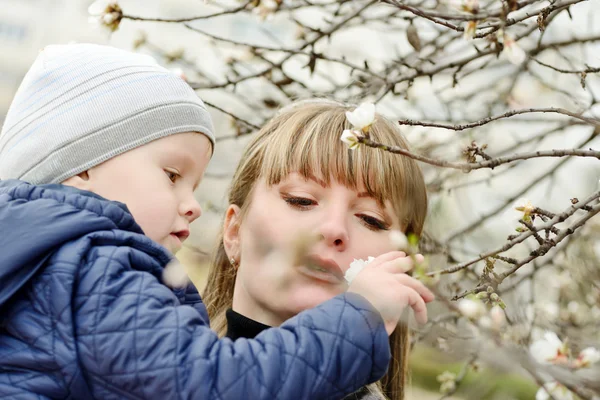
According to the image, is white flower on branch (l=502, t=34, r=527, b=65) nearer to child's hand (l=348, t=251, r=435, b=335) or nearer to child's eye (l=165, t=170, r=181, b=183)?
child's hand (l=348, t=251, r=435, b=335)

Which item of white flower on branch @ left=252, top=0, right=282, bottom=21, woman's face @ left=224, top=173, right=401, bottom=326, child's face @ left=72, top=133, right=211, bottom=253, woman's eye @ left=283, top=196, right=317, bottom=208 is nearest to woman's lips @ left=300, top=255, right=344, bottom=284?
woman's face @ left=224, top=173, right=401, bottom=326

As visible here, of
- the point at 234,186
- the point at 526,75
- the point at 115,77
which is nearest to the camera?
the point at 115,77

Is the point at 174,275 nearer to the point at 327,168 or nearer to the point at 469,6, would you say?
the point at 327,168

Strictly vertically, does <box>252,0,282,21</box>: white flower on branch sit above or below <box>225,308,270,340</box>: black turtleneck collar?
above

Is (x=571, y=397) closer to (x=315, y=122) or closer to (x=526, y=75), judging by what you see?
(x=315, y=122)

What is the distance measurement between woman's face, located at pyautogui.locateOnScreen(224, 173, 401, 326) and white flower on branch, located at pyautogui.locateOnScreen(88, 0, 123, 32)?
2.32 feet

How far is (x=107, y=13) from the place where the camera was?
6.78 ft

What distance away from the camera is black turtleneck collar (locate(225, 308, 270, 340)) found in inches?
65.1

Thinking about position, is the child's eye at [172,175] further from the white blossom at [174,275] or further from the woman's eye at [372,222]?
the woman's eye at [372,222]

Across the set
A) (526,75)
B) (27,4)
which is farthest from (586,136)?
(27,4)

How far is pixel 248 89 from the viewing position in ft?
9.02

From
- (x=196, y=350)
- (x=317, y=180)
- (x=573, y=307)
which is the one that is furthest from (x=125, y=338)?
(x=573, y=307)

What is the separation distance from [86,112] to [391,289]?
721 mm

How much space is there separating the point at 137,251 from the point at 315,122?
645 millimetres
